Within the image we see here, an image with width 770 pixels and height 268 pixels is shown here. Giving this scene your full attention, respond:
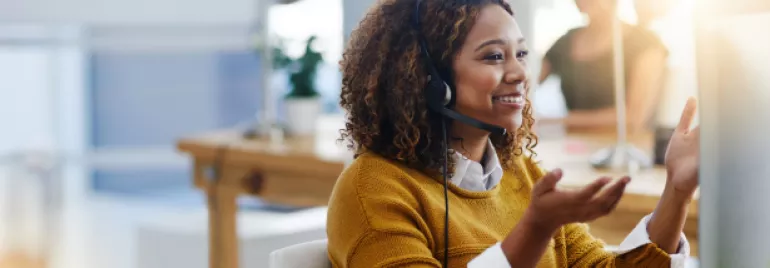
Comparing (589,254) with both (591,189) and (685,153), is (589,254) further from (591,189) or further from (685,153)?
(591,189)

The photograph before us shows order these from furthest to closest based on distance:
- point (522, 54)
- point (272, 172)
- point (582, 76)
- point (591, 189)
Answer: point (582, 76), point (272, 172), point (522, 54), point (591, 189)

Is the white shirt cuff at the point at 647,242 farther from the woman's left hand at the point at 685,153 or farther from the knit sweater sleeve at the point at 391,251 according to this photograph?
the knit sweater sleeve at the point at 391,251

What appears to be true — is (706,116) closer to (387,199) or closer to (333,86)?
(387,199)

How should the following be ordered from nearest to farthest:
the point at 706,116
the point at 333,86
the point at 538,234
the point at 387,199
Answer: the point at 706,116, the point at 538,234, the point at 387,199, the point at 333,86

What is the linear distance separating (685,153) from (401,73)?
273 millimetres

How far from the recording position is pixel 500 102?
838 mm

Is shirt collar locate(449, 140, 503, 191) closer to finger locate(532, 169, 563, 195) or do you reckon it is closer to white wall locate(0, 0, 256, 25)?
finger locate(532, 169, 563, 195)

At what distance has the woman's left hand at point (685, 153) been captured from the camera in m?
0.76

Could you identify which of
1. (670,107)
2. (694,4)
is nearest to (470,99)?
(694,4)

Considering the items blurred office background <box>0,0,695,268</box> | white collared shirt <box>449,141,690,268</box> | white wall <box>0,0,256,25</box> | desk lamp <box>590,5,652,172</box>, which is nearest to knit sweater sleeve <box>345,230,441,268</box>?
white collared shirt <box>449,141,690,268</box>

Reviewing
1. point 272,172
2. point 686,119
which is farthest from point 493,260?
point 272,172

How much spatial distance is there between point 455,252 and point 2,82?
14.7 feet

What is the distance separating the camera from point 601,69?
2.59m

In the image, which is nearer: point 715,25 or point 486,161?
point 715,25
